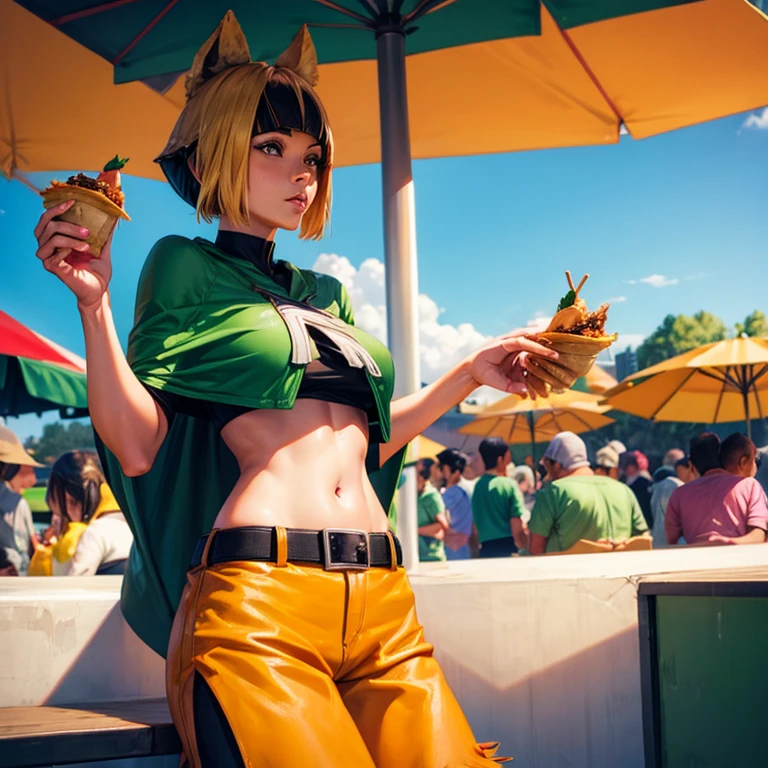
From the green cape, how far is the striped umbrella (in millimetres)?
3968

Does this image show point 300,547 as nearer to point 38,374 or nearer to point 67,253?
point 67,253

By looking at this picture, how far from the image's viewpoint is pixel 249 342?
183cm

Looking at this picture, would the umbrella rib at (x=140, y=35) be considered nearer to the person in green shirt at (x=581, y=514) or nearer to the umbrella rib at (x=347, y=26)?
the umbrella rib at (x=347, y=26)

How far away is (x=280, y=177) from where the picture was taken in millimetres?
2018

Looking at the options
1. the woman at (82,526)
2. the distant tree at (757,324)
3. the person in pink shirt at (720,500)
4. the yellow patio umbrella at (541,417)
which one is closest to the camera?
the woman at (82,526)

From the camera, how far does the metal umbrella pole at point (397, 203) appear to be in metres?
3.35

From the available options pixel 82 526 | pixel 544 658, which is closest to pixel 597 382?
pixel 82 526

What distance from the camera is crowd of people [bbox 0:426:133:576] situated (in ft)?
11.9

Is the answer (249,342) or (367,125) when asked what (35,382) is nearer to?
(367,125)

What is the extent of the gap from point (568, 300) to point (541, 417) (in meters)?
11.6

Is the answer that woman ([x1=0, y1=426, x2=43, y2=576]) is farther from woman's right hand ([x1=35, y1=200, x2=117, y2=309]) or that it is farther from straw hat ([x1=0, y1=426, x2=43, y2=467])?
woman's right hand ([x1=35, y1=200, x2=117, y2=309])

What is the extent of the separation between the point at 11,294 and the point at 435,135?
1389cm

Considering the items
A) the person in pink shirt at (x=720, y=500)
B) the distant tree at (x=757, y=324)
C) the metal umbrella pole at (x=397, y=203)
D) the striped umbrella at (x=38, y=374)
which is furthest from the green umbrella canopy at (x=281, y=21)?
the distant tree at (x=757, y=324)

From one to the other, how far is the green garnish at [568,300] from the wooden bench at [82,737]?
1233mm
